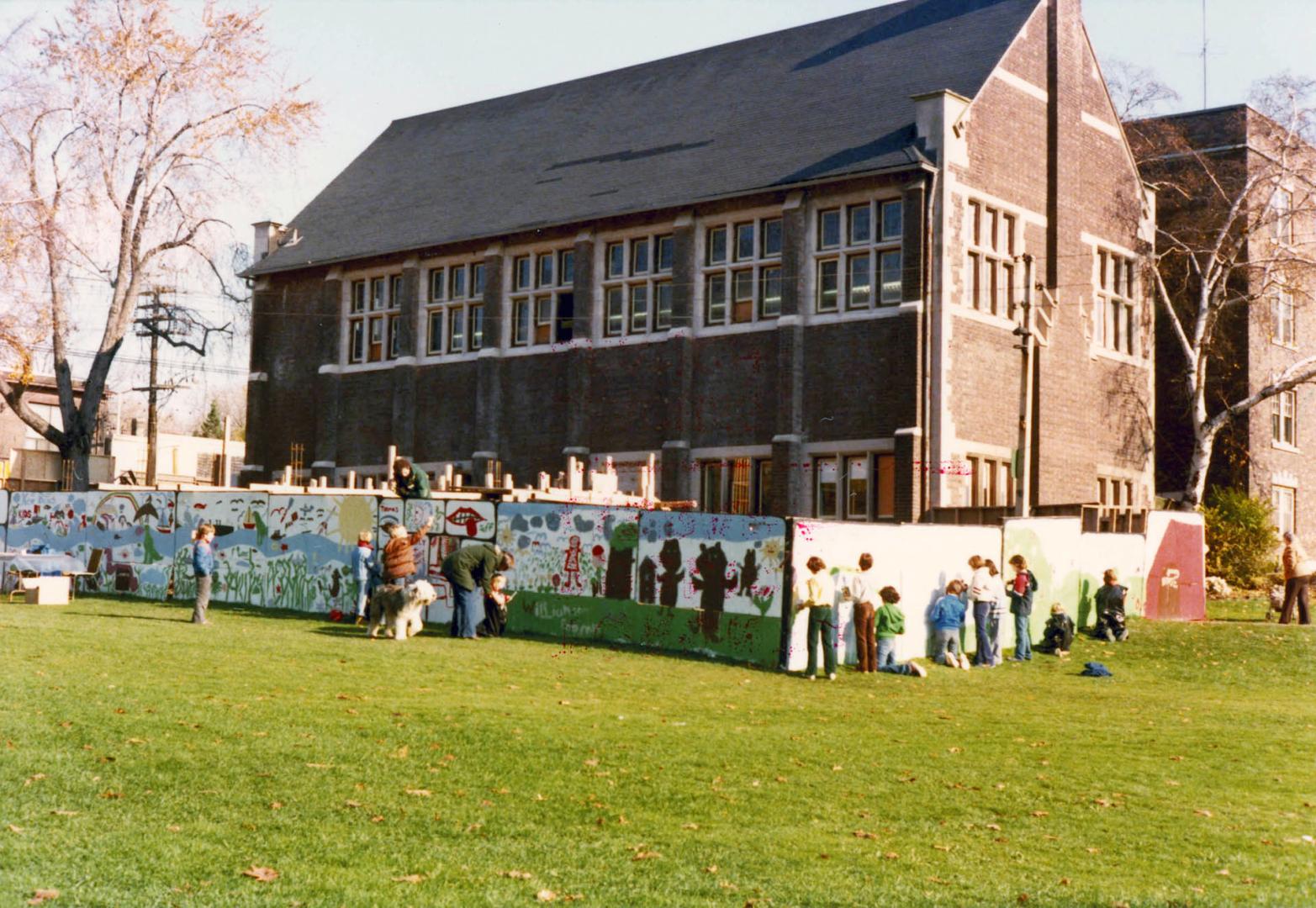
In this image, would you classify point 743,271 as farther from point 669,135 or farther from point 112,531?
point 112,531

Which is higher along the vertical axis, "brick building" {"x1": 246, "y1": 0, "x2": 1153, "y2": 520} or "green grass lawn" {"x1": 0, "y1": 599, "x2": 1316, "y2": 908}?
"brick building" {"x1": 246, "y1": 0, "x2": 1153, "y2": 520}

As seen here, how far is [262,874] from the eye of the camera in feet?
28.3

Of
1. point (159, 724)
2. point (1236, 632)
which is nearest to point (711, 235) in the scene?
point (1236, 632)

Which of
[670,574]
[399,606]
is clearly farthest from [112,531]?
[670,574]

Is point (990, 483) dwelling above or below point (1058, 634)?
above

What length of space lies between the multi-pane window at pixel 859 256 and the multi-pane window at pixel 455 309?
10126 mm

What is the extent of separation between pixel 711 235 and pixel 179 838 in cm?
2676

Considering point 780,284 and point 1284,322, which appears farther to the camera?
point 1284,322

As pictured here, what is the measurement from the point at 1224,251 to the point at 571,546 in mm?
22883

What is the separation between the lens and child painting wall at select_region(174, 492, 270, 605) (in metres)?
29.1

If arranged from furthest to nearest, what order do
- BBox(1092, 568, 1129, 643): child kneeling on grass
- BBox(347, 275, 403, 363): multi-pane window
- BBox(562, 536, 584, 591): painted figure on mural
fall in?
BBox(347, 275, 403, 363): multi-pane window
BBox(1092, 568, 1129, 643): child kneeling on grass
BBox(562, 536, 584, 591): painted figure on mural

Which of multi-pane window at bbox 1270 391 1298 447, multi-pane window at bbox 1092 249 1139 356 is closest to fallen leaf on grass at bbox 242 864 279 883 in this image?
multi-pane window at bbox 1092 249 1139 356

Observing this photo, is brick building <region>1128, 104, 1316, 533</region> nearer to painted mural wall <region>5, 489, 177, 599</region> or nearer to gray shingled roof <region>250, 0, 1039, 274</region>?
gray shingled roof <region>250, 0, 1039, 274</region>

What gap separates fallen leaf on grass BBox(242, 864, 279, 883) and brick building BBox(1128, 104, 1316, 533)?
35647 mm
